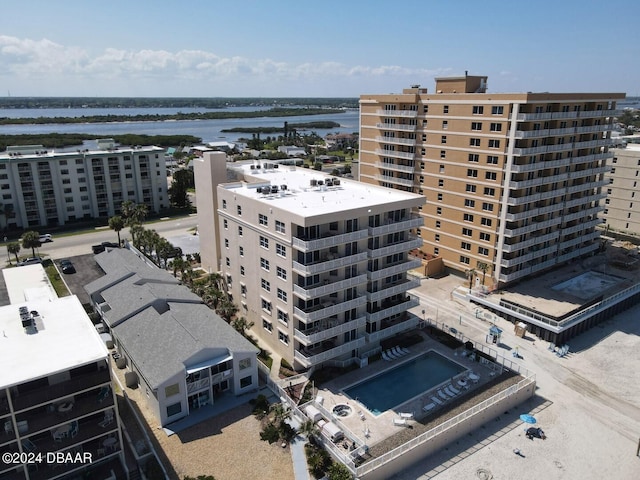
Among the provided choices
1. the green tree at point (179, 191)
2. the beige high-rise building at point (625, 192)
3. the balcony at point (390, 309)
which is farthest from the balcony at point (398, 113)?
the green tree at point (179, 191)

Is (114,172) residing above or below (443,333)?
above

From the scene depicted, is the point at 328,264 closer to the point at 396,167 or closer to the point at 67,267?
the point at 396,167

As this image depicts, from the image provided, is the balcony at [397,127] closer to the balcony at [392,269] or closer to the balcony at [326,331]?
the balcony at [392,269]

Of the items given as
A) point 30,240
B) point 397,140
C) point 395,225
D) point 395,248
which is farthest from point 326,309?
point 30,240

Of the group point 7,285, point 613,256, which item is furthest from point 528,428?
point 7,285

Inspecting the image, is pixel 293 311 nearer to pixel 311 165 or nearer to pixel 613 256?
pixel 613 256

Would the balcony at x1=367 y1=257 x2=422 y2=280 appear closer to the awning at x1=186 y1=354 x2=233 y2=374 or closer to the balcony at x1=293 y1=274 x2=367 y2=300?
the balcony at x1=293 y1=274 x2=367 y2=300
